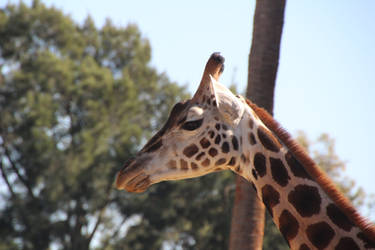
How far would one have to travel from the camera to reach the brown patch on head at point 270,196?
14.4 ft

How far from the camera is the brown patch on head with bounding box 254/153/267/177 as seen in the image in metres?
4.46

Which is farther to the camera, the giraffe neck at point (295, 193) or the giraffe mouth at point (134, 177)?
the giraffe mouth at point (134, 177)

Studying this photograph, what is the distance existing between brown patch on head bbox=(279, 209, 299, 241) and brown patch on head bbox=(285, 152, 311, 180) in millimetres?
287

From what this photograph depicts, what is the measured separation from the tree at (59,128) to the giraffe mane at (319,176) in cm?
2292

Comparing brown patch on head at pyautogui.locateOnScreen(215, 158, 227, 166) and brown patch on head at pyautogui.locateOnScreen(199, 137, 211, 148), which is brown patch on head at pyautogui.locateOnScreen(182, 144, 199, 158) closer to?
brown patch on head at pyautogui.locateOnScreen(199, 137, 211, 148)

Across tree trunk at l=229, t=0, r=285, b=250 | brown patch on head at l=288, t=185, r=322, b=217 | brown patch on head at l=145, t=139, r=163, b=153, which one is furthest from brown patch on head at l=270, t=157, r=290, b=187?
tree trunk at l=229, t=0, r=285, b=250

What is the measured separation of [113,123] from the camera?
28.6 m

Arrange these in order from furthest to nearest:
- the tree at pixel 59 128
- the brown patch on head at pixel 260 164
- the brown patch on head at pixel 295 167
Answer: the tree at pixel 59 128 → the brown patch on head at pixel 260 164 → the brown patch on head at pixel 295 167

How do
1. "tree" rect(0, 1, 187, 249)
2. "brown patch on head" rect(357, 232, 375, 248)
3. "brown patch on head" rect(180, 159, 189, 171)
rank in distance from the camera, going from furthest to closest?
"tree" rect(0, 1, 187, 249), "brown patch on head" rect(180, 159, 189, 171), "brown patch on head" rect(357, 232, 375, 248)

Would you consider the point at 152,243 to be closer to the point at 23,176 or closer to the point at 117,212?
the point at 117,212

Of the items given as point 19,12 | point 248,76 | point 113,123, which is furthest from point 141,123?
point 248,76

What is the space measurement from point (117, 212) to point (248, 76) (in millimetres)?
20605

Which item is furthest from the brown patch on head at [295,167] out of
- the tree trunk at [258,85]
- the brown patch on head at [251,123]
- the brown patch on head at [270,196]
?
the tree trunk at [258,85]

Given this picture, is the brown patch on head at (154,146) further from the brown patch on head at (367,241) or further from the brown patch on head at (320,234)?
the brown patch on head at (367,241)
